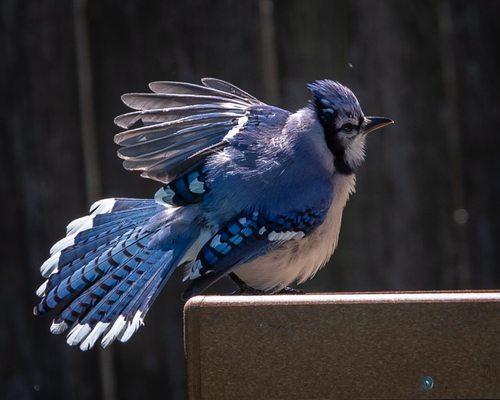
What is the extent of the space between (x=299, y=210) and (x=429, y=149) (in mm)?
952

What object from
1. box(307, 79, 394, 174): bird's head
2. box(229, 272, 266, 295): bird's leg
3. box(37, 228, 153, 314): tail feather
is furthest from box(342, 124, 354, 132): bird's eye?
box(37, 228, 153, 314): tail feather

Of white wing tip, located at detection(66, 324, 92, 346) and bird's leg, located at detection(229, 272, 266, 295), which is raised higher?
white wing tip, located at detection(66, 324, 92, 346)

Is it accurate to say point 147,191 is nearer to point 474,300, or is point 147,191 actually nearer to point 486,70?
point 486,70

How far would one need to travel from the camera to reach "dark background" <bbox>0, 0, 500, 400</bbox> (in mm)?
3156

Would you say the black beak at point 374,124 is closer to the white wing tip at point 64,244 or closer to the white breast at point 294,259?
the white breast at point 294,259

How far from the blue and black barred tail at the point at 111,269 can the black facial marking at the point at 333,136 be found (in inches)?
17.4

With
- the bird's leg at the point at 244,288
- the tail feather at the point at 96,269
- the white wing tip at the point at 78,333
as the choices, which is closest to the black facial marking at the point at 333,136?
the bird's leg at the point at 244,288

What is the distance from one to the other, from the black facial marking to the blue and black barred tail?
44cm

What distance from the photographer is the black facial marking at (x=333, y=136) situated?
256 centimetres

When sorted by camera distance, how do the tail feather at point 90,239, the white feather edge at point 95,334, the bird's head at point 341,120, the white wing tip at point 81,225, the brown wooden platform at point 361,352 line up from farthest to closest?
the bird's head at point 341,120, the white wing tip at point 81,225, the tail feather at point 90,239, the white feather edge at point 95,334, the brown wooden platform at point 361,352

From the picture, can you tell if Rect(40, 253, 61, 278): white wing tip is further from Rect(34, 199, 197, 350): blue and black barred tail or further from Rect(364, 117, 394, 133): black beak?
Rect(364, 117, 394, 133): black beak

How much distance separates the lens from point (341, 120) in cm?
256

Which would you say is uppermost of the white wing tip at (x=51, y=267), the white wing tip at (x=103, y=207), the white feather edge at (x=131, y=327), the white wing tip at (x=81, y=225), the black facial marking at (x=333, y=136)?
the black facial marking at (x=333, y=136)

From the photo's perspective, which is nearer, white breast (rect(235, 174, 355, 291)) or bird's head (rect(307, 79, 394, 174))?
white breast (rect(235, 174, 355, 291))
